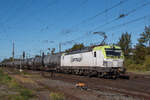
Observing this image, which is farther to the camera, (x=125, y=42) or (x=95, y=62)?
(x=125, y=42)

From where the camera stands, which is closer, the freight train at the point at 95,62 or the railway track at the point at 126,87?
the railway track at the point at 126,87

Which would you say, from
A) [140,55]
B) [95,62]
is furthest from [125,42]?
[95,62]

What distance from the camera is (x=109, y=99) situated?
9.05m

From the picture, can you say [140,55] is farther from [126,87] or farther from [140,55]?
[126,87]

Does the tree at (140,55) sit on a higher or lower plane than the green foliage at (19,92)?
higher

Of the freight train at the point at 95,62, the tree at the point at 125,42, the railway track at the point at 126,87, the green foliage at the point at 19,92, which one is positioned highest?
the tree at the point at 125,42

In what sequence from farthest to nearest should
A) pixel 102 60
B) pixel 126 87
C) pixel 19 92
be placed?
1. pixel 102 60
2. pixel 126 87
3. pixel 19 92

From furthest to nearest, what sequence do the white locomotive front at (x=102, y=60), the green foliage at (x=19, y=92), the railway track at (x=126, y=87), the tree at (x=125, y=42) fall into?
the tree at (x=125, y=42) < the white locomotive front at (x=102, y=60) < the railway track at (x=126, y=87) < the green foliage at (x=19, y=92)

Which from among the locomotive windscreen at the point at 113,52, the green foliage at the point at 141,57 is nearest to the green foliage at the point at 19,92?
the locomotive windscreen at the point at 113,52

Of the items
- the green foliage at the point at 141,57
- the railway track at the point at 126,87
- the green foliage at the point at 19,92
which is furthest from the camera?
the green foliage at the point at 141,57

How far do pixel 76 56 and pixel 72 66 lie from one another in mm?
1975

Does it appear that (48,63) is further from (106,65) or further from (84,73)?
(106,65)

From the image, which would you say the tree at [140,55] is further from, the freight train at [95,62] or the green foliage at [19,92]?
the green foliage at [19,92]

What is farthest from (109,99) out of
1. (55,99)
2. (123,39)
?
(123,39)
